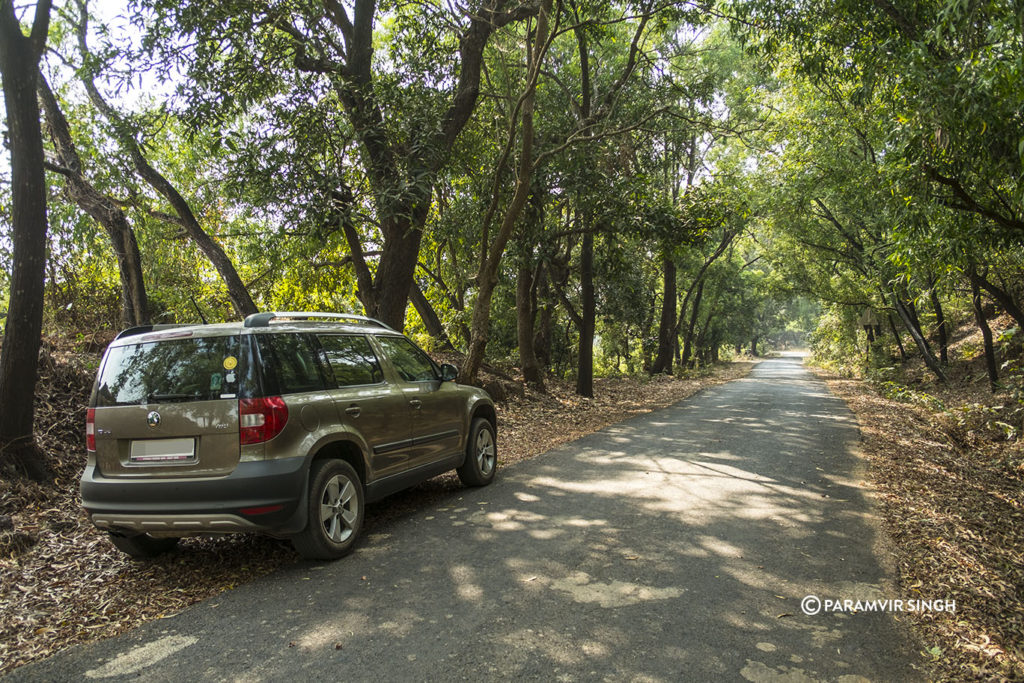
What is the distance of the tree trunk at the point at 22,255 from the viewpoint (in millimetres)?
6160

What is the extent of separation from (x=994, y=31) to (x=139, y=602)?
772cm

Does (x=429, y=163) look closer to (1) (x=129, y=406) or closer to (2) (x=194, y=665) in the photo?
(1) (x=129, y=406)

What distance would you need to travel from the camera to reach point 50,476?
6.34 m

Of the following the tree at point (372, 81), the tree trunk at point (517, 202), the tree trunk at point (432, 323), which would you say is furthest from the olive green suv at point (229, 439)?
the tree trunk at point (432, 323)

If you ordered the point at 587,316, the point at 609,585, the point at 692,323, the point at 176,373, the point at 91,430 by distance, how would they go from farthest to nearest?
the point at 692,323
the point at 587,316
the point at 91,430
the point at 176,373
the point at 609,585

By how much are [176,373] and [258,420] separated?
29.0 inches

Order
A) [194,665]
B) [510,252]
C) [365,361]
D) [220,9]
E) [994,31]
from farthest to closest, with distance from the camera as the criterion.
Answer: [510,252] < [220,9] < [365,361] < [994,31] < [194,665]

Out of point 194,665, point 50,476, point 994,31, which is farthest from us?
point 50,476

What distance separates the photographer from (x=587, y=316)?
57.9 feet

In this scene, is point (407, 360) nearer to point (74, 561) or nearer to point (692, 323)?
point (74, 561)

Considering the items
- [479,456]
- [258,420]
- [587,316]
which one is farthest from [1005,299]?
[258,420]

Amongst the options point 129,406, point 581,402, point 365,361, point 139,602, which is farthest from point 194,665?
point 581,402

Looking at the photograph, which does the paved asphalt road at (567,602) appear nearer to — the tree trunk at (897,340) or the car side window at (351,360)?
the car side window at (351,360)

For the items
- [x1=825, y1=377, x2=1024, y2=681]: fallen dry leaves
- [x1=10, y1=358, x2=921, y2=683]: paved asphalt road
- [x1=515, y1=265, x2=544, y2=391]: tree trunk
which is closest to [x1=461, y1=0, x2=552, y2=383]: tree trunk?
[x1=515, y1=265, x2=544, y2=391]: tree trunk
